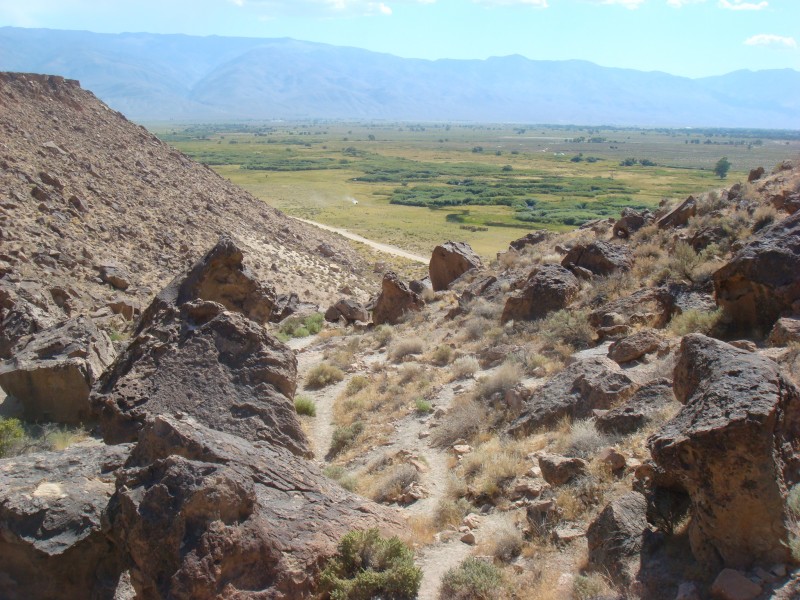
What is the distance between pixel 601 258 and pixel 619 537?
12.6 meters

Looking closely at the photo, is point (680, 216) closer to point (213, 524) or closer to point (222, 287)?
point (222, 287)

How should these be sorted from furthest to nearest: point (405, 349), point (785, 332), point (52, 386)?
point (405, 349) → point (52, 386) → point (785, 332)

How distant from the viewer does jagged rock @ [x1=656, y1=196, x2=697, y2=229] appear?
66.4ft

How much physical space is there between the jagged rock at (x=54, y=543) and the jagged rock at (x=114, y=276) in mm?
18197

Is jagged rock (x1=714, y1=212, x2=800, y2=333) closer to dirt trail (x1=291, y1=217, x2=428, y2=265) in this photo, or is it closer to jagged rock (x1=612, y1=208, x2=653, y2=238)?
jagged rock (x1=612, y1=208, x2=653, y2=238)

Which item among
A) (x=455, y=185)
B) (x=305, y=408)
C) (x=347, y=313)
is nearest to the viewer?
(x=305, y=408)

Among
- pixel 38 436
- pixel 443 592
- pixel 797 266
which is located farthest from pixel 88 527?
pixel 797 266

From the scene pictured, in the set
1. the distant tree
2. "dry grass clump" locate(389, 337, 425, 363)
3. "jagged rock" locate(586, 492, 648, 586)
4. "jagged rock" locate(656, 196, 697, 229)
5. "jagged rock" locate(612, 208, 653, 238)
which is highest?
the distant tree

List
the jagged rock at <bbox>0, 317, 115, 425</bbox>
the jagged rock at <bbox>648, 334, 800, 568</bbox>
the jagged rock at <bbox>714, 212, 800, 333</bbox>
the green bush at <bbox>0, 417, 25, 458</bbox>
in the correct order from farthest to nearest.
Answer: the jagged rock at <bbox>0, 317, 115, 425</bbox>
the green bush at <bbox>0, 417, 25, 458</bbox>
the jagged rock at <bbox>714, 212, 800, 333</bbox>
the jagged rock at <bbox>648, 334, 800, 568</bbox>

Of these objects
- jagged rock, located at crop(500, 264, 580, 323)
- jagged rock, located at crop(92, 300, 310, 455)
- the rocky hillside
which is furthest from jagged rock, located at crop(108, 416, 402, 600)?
the rocky hillside

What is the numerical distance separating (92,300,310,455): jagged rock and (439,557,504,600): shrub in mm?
4402

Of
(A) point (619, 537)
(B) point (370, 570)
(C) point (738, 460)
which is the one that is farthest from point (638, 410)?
(B) point (370, 570)

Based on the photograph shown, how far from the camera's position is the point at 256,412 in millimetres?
10547

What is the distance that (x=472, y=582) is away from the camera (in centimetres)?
641
